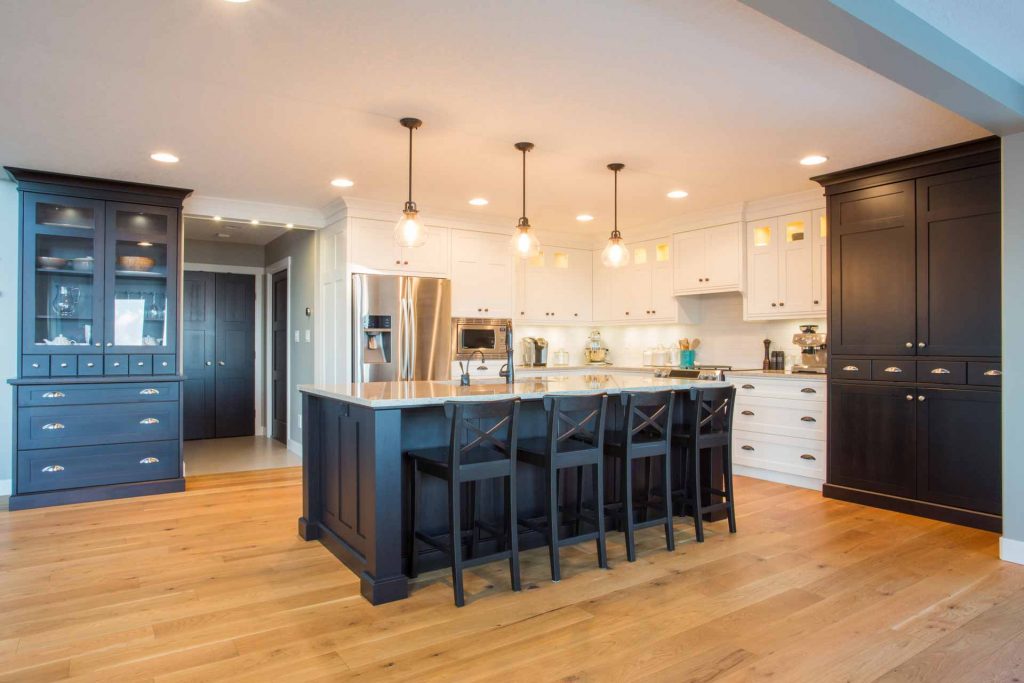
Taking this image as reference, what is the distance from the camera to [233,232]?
6.87 metres

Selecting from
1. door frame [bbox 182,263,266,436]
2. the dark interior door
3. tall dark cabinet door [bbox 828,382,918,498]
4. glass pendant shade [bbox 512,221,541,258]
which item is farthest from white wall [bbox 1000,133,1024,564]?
door frame [bbox 182,263,266,436]

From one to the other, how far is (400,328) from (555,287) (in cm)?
207

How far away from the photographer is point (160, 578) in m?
3.08

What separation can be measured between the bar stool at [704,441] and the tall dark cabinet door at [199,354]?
591 centimetres

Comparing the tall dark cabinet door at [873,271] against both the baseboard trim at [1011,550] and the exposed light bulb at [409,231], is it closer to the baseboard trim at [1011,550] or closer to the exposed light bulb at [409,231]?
the baseboard trim at [1011,550]

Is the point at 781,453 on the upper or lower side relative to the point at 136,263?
lower

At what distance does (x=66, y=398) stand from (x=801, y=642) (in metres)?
4.96

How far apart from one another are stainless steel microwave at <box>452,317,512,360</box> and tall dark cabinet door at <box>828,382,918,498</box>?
9.75 feet

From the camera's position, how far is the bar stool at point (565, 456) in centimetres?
306

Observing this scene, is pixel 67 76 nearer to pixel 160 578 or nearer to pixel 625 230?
pixel 160 578

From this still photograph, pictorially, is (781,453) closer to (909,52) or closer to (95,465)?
(909,52)

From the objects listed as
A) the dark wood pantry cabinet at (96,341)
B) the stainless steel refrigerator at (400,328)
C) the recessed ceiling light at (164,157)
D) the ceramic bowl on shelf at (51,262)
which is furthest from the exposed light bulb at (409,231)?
the ceramic bowl on shelf at (51,262)

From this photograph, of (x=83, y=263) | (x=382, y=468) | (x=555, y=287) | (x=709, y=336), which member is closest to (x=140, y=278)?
(x=83, y=263)

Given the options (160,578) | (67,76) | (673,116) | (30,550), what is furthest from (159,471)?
Result: (673,116)
